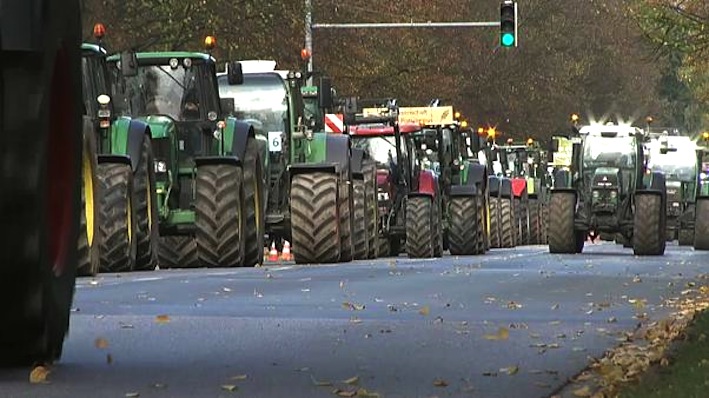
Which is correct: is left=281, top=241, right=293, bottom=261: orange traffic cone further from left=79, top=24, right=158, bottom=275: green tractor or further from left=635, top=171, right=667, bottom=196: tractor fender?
left=79, top=24, right=158, bottom=275: green tractor

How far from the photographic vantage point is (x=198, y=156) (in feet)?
85.4

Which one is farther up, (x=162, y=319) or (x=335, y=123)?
(x=335, y=123)

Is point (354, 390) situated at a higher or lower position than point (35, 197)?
lower

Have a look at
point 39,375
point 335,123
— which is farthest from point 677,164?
point 39,375

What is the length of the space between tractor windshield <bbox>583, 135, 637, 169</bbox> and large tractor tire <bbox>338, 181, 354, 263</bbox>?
12484mm

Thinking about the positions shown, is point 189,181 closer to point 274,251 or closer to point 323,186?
point 323,186

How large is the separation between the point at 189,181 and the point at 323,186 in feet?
9.41

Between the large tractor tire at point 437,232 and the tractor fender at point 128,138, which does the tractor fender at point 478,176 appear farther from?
the tractor fender at point 128,138

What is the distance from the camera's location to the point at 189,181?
1035 inches

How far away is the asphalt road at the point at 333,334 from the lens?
9469 mm

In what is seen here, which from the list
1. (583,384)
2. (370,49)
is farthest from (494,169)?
(583,384)

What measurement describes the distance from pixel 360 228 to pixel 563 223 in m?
8.48

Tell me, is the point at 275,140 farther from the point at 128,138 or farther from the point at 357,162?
the point at 128,138

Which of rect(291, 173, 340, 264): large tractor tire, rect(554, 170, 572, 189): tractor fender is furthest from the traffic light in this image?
rect(291, 173, 340, 264): large tractor tire
